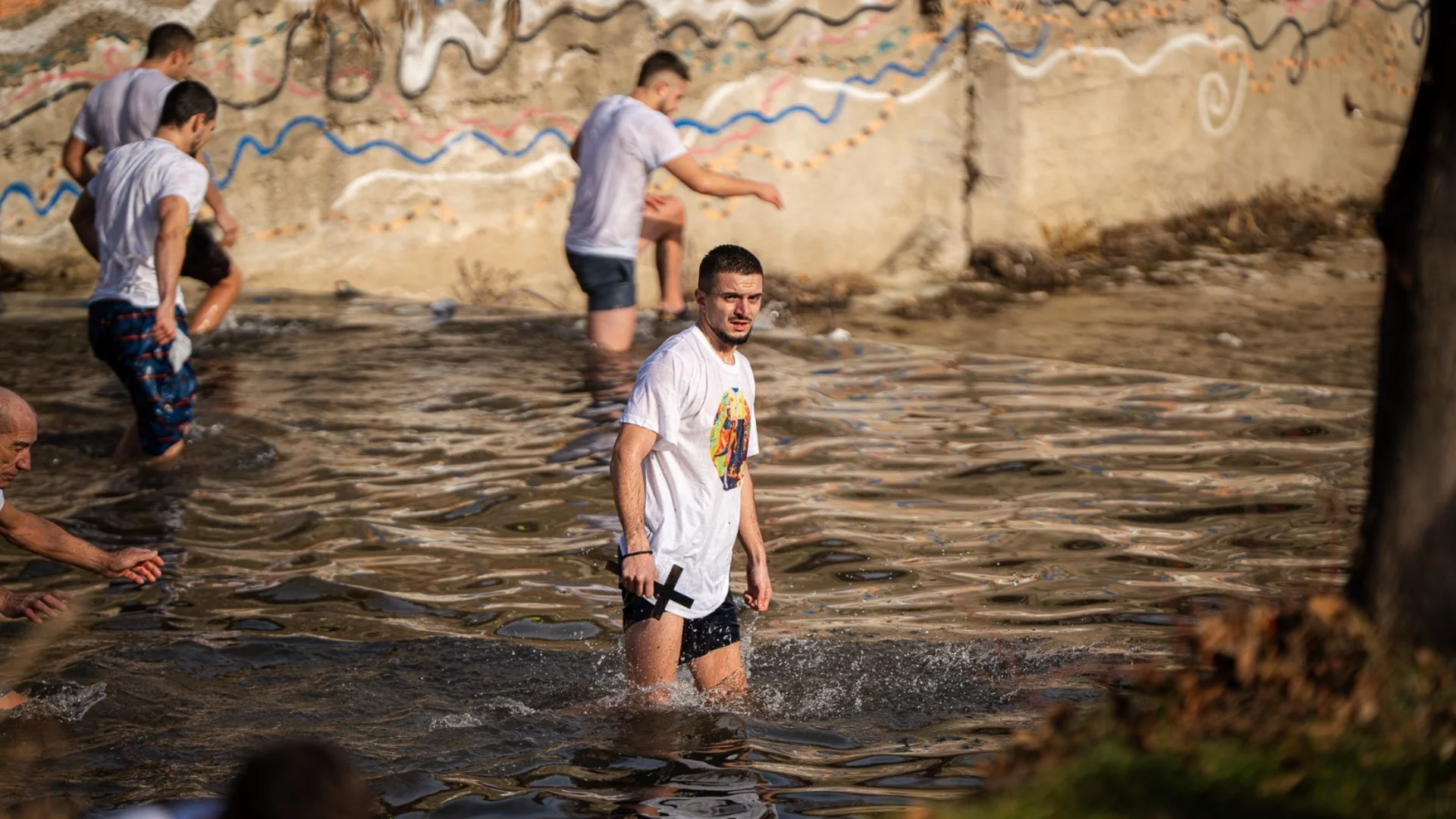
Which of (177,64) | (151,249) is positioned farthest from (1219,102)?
(151,249)

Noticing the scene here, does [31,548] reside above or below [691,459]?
below

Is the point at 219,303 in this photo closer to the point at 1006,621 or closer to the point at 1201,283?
the point at 1006,621

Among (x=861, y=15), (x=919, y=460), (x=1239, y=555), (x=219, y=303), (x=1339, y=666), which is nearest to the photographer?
(x=1339, y=666)

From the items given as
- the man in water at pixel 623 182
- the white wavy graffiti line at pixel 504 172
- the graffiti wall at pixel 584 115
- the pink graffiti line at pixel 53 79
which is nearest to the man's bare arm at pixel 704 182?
the man in water at pixel 623 182

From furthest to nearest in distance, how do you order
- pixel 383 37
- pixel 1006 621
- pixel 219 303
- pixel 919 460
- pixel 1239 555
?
pixel 383 37
pixel 219 303
pixel 919 460
pixel 1239 555
pixel 1006 621

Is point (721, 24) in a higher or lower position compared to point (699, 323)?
higher

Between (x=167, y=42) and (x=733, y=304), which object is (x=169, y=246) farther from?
(x=733, y=304)

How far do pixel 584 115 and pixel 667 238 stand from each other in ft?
8.91

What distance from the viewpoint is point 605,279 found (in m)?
10.4

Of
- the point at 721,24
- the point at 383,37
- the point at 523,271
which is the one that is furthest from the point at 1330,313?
the point at 383,37

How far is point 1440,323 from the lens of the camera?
3.81m

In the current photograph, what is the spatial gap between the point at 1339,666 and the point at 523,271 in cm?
1073

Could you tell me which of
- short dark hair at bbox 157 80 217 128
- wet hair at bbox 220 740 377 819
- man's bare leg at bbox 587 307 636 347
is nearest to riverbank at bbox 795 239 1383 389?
man's bare leg at bbox 587 307 636 347

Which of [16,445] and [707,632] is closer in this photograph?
[16,445]
